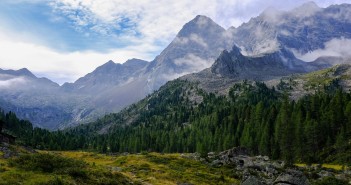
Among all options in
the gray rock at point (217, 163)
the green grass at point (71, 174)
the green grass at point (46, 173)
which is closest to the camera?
the green grass at point (46, 173)

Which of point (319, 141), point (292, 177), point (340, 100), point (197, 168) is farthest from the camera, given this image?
point (340, 100)

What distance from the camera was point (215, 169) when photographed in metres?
79.0

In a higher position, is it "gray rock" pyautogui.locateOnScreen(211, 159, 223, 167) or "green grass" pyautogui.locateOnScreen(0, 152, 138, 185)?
"green grass" pyautogui.locateOnScreen(0, 152, 138, 185)

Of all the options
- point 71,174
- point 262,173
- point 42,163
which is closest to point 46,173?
point 71,174

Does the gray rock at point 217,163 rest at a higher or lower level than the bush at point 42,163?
lower

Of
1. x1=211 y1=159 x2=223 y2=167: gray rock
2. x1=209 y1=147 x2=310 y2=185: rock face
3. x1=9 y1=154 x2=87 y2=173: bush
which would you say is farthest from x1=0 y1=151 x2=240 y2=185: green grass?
x1=211 y1=159 x2=223 y2=167: gray rock

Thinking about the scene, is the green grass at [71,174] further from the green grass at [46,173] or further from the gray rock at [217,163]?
the gray rock at [217,163]

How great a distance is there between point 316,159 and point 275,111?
53.7 metres

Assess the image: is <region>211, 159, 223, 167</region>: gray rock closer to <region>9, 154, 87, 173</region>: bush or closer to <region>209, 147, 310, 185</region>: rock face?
<region>209, 147, 310, 185</region>: rock face

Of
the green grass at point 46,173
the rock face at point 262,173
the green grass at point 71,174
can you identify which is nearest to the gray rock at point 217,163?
the rock face at point 262,173

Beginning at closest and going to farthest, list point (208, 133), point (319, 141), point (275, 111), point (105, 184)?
point (105, 184)
point (319, 141)
point (275, 111)
point (208, 133)

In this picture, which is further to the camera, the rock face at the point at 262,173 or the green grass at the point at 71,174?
the rock face at the point at 262,173

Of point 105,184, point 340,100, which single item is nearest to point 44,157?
point 105,184

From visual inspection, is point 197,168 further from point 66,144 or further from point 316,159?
point 66,144
